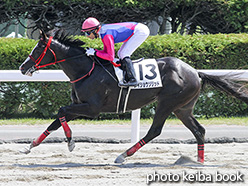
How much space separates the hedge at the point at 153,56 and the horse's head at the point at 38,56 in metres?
3.93

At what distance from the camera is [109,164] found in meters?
5.35

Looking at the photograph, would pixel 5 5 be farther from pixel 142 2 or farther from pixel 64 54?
pixel 64 54

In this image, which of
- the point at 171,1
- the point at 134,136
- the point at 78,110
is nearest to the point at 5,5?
the point at 171,1

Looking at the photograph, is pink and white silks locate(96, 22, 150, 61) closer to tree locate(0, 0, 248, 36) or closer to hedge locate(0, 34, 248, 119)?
hedge locate(0, 34, 248, 119)

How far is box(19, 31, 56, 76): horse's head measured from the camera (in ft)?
17.8

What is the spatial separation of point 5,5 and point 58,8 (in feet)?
4.63

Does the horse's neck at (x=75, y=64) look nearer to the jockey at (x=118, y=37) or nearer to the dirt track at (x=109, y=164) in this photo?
the jockey at (x=118, y=37)

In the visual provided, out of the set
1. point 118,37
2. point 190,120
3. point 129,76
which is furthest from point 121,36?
point 190,120

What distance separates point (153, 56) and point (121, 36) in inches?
162

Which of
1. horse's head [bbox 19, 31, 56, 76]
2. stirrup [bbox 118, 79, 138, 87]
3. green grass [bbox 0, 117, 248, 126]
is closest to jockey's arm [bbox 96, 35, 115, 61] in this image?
stirrup [bbox 118, 79, 138, 87]

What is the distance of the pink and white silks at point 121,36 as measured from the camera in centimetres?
535

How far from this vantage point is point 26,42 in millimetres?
9516

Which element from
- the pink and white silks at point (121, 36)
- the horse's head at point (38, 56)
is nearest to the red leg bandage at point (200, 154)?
the pink and white silks at point (121, 36)

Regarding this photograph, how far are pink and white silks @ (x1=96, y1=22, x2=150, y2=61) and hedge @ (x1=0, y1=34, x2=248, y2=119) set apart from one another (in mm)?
3710
